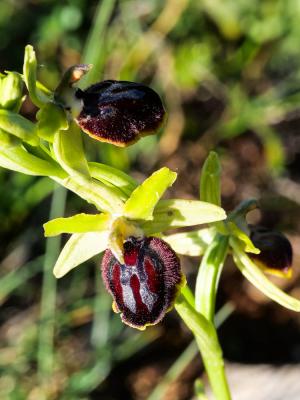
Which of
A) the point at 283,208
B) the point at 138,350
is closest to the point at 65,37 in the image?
the point at 283,208

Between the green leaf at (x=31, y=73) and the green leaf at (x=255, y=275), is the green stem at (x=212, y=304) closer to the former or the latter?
the green leaf at (x=255, y=275)

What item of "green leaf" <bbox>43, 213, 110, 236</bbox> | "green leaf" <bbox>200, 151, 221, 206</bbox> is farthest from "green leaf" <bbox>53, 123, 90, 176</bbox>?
"green leaf" <bbox>200, 151, 221, 206</bbox>

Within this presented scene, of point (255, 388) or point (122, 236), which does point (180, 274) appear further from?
point (255, 388)

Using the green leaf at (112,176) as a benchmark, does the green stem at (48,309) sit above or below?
below

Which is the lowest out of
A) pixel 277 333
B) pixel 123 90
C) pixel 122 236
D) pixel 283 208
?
pixel 277 333

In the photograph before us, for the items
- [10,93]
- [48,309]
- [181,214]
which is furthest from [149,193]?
[48,309]

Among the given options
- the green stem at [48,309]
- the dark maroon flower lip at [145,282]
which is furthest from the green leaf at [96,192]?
the green stem at [48,309]

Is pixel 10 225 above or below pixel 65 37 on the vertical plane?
below

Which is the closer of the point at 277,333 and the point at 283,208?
the point at 277,333
